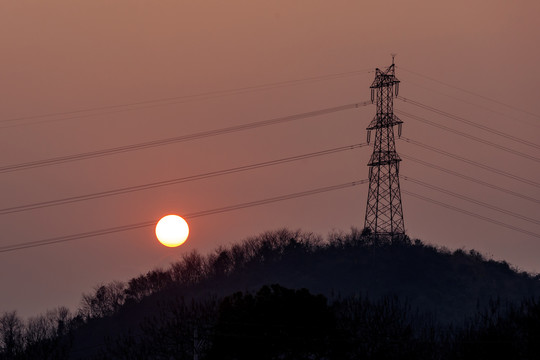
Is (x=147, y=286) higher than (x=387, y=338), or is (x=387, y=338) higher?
(x=147, y=286)

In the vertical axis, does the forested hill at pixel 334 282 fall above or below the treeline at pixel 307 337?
above

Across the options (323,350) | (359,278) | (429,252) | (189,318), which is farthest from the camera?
(429,252)

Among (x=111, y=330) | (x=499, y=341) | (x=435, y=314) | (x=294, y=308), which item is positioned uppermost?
(x=111, y=330)

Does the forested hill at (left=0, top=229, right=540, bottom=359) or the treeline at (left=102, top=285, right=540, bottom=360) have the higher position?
the forested hill at (left=0, top=229, right=540, bottom=359)

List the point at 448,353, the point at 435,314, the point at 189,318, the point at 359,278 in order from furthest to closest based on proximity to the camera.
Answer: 1. the point at 359,278
2. the point at 435,314
3. the point at 189,318
4. the point at 448,353

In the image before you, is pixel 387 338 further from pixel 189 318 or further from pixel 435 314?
pixel 435 314

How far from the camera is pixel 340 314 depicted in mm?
90125

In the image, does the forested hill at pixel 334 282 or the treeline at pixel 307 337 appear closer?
A: the treeline at pixel 307 337

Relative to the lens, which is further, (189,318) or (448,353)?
(189,318)

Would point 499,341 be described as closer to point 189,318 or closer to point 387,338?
point 387,338

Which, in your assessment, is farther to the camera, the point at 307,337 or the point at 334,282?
the point at 334,282

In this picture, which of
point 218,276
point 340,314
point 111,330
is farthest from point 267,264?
point 340,314

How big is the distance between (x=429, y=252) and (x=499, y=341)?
108 m

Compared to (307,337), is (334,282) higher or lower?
higher
